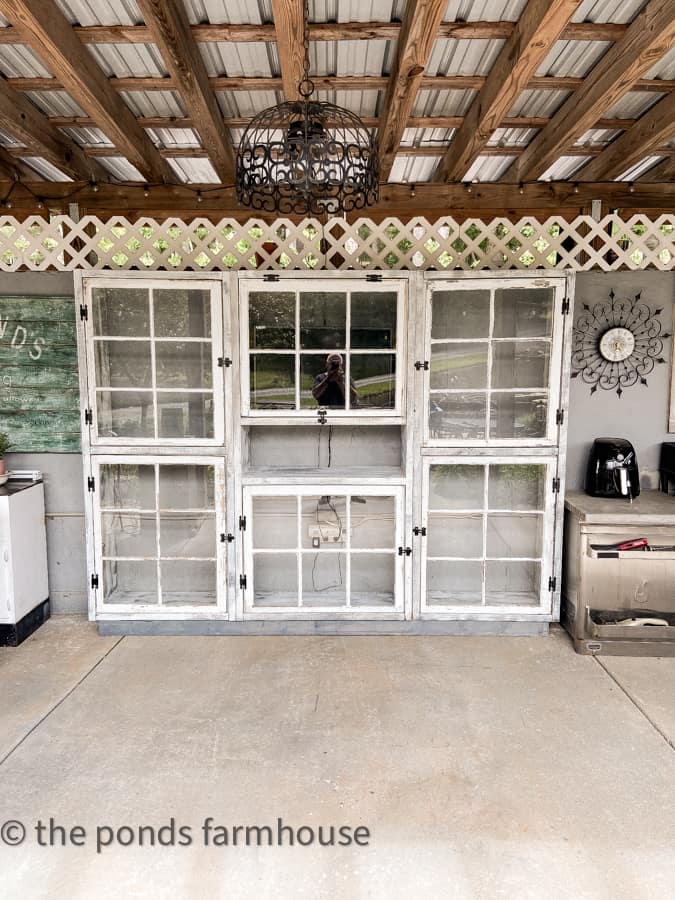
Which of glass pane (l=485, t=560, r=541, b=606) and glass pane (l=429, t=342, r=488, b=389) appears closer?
glass pane (l=429, t=342, r=488, b=389)

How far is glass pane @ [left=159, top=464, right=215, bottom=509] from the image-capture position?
11.0 ft

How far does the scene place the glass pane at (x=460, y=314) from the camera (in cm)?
324

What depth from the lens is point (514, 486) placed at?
338 centimetres

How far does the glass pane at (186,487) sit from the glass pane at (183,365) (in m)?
0.46

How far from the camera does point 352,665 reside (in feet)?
10.0

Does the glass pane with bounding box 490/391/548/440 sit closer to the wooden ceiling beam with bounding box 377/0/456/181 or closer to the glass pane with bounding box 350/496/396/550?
the glass pane with bounding box 350/496/396/550

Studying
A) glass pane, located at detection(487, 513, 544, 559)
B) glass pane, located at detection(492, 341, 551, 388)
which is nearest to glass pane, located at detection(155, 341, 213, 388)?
glass pane, located at detection(492, 341, 551, 388)

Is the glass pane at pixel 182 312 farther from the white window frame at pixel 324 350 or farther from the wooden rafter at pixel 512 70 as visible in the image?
the wooden rafter at pixel 512 70

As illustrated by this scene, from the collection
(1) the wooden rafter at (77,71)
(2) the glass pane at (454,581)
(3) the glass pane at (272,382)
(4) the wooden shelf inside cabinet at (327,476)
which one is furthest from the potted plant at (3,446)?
(2) the glass pane at (454,581)

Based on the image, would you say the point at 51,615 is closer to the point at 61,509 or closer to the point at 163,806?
the point at 61,509

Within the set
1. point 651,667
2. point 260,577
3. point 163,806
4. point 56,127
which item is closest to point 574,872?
point 163,806

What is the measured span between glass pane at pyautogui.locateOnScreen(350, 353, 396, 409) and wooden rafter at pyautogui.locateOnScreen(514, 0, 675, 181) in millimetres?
1453

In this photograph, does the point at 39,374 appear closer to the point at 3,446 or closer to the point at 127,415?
the point at 3,446

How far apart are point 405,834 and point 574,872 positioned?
0.51 meters
